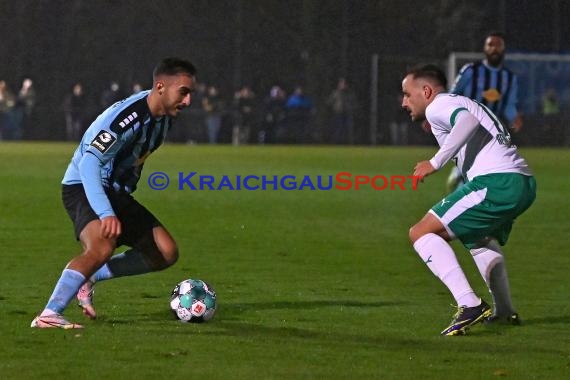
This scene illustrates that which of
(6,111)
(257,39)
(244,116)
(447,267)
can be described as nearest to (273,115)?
(244,116)

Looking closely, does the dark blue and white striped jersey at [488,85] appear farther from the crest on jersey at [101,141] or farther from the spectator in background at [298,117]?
the spectator in background at [298,117]

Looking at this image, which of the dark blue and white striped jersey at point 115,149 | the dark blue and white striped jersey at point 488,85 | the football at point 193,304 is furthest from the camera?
the dark blue and white striped jersey at point 488,85

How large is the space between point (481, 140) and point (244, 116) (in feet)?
105

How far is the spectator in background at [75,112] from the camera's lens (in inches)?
1575

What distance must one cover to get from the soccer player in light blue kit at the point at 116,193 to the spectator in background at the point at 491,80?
7350 millimetres

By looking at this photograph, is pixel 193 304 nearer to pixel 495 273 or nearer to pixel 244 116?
pixel 495 273

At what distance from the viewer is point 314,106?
1634 inches

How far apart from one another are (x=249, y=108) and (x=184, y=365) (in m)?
33.4

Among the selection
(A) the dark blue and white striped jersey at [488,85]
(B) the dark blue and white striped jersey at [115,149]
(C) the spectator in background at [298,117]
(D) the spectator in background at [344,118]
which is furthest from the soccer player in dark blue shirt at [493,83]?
(D) the spectator in background at [344,118]

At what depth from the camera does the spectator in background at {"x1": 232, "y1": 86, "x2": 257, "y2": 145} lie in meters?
40.0

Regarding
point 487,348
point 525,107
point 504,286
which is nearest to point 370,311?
point 504,286

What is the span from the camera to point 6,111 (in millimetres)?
39781

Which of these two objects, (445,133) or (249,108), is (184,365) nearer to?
(445,133)

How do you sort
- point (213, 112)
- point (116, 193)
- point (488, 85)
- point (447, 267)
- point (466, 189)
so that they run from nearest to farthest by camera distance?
point (447, 267) < point (466, 189) < point (116, 193) < point (488, 85) < point (213, 112)
